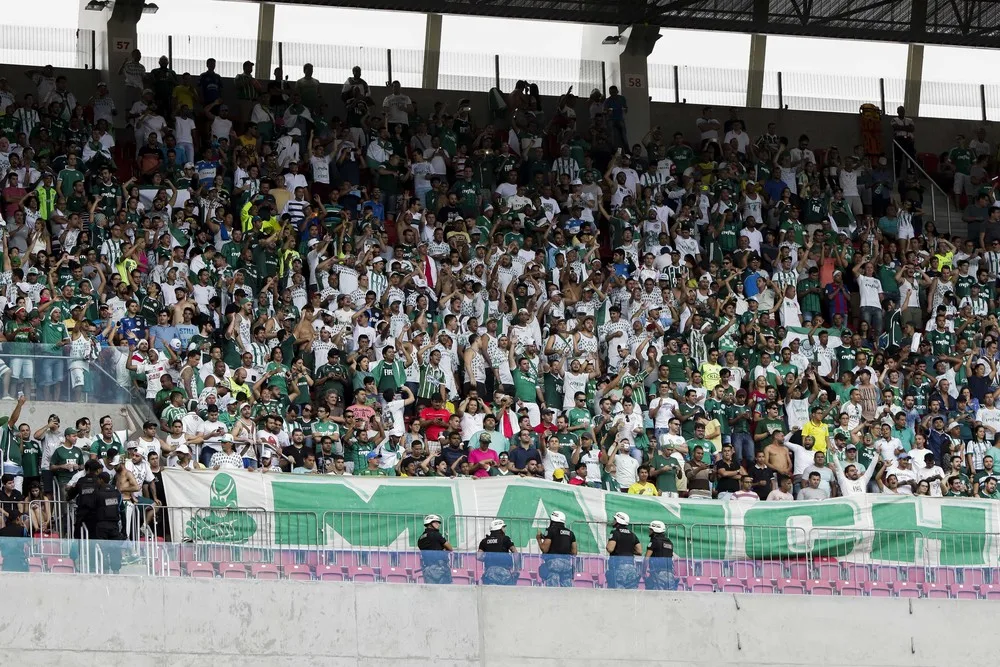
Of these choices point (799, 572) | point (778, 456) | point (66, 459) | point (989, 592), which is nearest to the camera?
point (799, 572)

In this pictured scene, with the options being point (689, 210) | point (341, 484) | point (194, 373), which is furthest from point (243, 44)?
point (341, 484)

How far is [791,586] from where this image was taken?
2245 centimetres

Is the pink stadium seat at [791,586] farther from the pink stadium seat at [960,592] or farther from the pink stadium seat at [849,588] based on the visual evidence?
the pink stadium seat at [960,592]

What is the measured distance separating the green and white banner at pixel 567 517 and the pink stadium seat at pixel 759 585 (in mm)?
419

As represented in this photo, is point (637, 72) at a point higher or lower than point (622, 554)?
higher

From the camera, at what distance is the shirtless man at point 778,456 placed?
88.5 ft

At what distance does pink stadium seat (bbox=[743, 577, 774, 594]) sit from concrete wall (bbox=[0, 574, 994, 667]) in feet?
0.26

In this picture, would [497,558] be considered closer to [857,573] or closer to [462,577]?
[462,577]

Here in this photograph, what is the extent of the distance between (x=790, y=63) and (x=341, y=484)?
74.4 ft

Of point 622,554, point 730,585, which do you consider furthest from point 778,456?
point 622,554

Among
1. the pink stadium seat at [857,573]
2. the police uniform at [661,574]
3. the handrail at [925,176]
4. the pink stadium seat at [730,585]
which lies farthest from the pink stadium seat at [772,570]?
the handrail at [925,176]

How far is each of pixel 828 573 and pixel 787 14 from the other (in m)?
20.0

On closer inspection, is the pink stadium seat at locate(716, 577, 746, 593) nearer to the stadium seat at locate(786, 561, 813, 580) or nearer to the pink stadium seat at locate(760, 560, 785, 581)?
the pink stadium seat at locate(760, 560, 785, 581)

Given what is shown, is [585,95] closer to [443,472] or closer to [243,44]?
[243,44]
